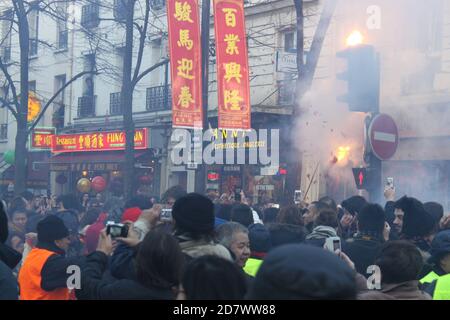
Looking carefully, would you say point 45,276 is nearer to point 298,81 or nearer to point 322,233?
point 322,233

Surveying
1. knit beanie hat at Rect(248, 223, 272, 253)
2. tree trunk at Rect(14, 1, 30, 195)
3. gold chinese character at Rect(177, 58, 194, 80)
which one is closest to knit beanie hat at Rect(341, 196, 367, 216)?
knit beanie hat at Rect(248, 223, 272, 253)

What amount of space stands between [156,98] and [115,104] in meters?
2.16

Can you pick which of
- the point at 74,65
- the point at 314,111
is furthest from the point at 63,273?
the point at 74,65

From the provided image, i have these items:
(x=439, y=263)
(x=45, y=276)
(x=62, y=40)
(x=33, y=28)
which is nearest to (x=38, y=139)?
(x=62, y=40)

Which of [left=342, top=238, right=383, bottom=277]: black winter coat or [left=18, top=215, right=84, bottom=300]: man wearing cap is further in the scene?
[left=342, top=238, right=383, bottom=277]: black winter coat

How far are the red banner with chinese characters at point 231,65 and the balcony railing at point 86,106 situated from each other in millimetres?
12186

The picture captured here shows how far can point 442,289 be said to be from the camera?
3.40 m

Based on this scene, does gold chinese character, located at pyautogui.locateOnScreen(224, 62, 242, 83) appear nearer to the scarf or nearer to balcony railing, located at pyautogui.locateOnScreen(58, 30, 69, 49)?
the scarf

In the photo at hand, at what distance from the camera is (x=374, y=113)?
6.41m

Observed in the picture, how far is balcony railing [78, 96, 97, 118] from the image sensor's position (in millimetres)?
22022

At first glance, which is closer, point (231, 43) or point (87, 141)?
point (231, 43)

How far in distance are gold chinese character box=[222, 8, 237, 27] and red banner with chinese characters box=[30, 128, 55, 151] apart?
10625mm

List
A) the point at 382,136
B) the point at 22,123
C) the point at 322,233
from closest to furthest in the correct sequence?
1. the point at 322,233
2. the point at 382,136
3. the point at 22,123
